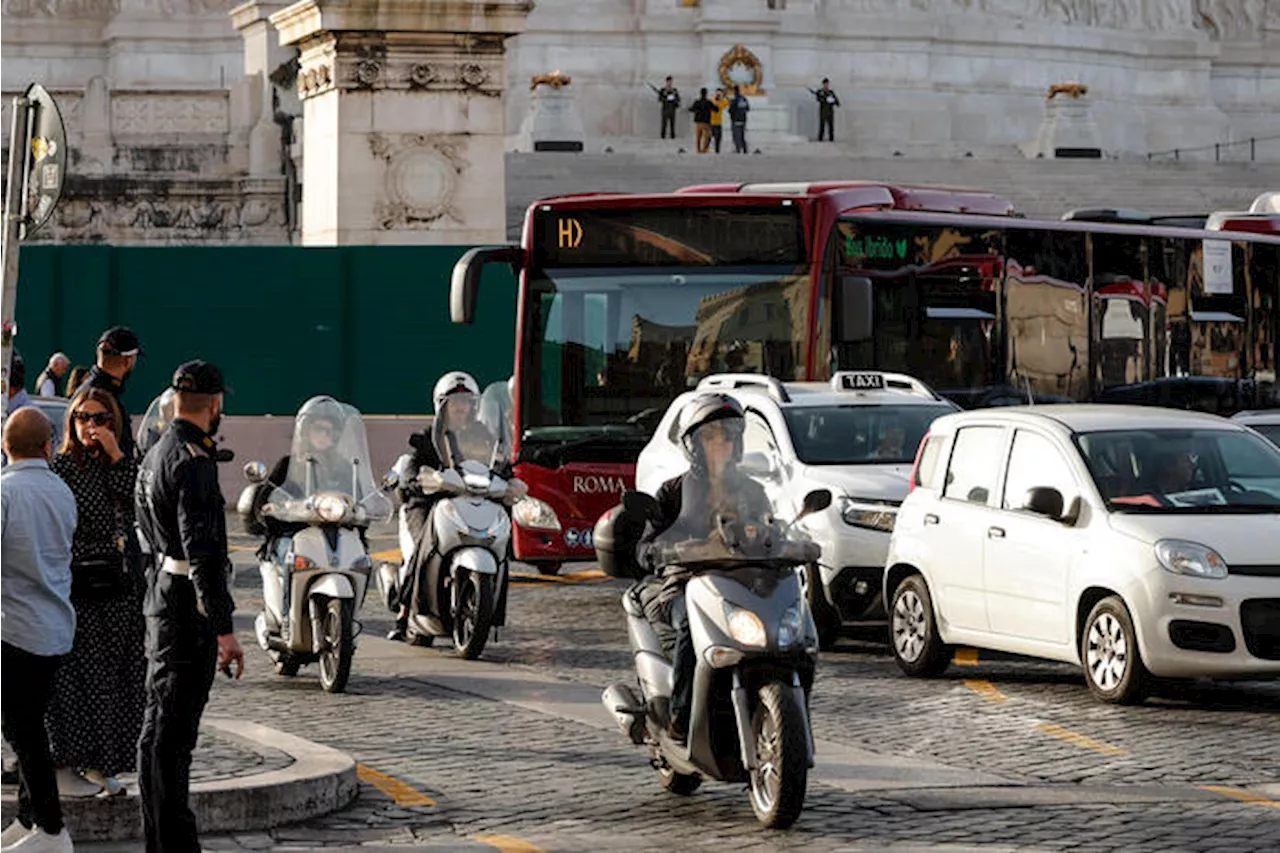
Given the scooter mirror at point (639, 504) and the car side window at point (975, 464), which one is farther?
the car side window at point (975, 464)

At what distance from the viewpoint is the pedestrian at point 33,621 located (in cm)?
926

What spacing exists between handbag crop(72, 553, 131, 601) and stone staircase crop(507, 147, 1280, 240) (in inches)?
1479

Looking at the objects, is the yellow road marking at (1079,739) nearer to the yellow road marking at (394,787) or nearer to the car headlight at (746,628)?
the car headlight at (746,628)

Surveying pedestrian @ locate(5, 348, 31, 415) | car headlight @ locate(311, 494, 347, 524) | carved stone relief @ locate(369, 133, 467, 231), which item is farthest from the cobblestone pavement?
carved stone relief @ locate(369, 133, 467, 231)

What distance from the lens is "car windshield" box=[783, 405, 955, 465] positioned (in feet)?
57.4

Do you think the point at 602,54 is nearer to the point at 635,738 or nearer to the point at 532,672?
the point at 532,672

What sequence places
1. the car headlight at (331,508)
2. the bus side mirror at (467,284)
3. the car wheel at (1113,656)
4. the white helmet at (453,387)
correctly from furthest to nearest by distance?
the bus side mirror at (467,284)
the white helmet at (453,387)
the car headlight at (331,508)
the car wheel at (1113,656)

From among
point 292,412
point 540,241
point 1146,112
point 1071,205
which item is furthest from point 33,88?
point 1146,112

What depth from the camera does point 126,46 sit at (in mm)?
62531

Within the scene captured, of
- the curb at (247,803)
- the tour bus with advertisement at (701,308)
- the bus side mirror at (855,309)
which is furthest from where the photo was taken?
the bus side mirror at (855,309)

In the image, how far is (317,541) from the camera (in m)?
14.6

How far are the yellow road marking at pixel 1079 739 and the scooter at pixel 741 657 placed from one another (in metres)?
2.22

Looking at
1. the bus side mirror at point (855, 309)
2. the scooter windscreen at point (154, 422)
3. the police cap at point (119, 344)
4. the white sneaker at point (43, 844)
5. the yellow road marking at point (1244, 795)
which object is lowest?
the yellow road marking at point (1244, 795)

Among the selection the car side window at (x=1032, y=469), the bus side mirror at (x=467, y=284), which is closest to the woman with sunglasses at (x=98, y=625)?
the car side window at (x=1032, y=469)
